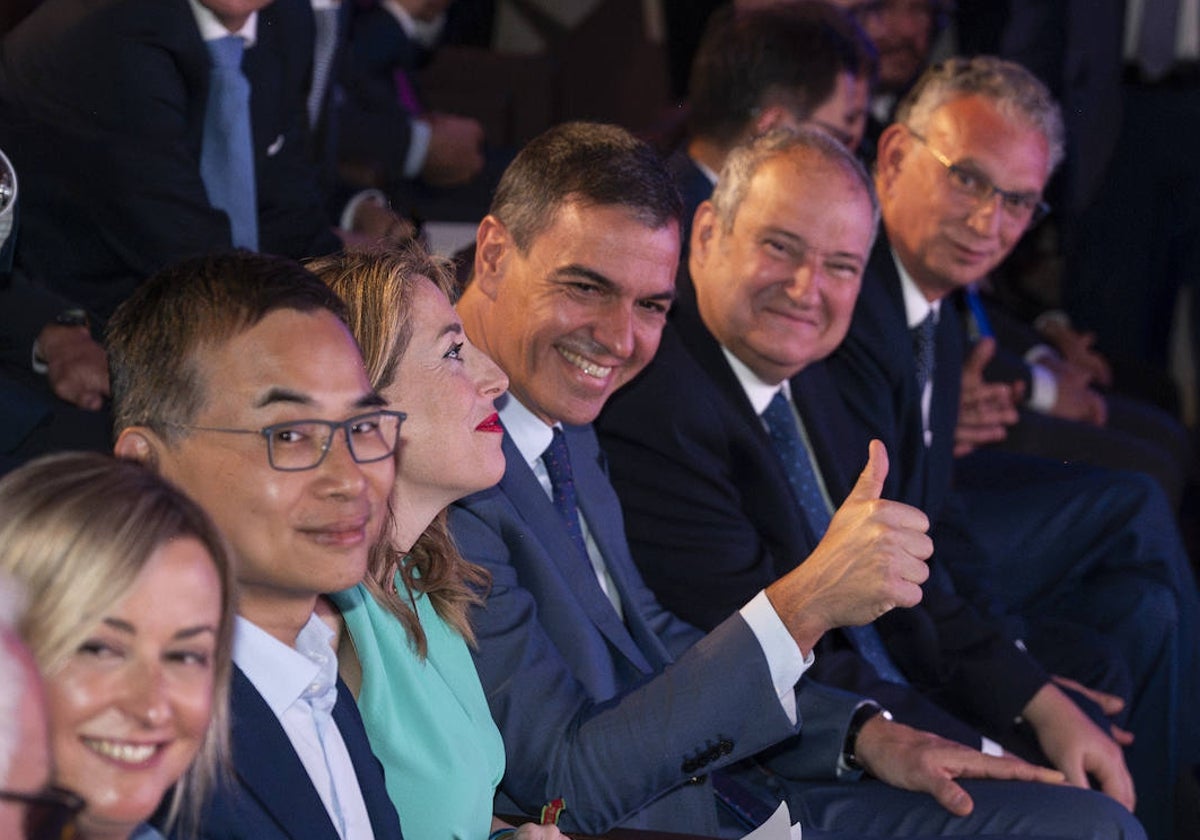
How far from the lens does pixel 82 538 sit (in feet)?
4.29

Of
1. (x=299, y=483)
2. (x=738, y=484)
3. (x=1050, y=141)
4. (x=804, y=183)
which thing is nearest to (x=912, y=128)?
(x=1050, y=141)

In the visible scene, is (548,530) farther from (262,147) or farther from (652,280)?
(262,147)

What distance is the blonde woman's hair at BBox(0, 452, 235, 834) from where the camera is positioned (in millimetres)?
1281

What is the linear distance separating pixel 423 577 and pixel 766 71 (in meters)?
2.01

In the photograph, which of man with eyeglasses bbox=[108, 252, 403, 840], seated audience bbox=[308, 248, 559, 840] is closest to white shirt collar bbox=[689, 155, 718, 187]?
seated audience bbox=[308, 248, 559, 840]

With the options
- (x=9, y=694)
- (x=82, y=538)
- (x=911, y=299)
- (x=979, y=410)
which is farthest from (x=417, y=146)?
(x=9, y=694)

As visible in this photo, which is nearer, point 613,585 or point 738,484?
point 613,585

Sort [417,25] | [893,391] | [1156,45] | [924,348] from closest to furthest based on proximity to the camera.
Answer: [893,391] < [924,348] < [417,25] < [1156,45]

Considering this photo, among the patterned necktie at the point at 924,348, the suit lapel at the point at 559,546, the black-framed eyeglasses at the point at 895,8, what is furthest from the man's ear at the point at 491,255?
the black-framed eyeglasses at the point at 895,8

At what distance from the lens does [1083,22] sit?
Answer: 5.15 meters

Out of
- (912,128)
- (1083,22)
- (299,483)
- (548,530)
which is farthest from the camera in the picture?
(1083,22)

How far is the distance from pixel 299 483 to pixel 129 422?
173 mm

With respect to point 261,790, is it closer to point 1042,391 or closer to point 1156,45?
point 1042,391

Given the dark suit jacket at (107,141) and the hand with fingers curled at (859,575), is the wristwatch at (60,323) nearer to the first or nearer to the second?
the dark suit jacket at (107,141)
